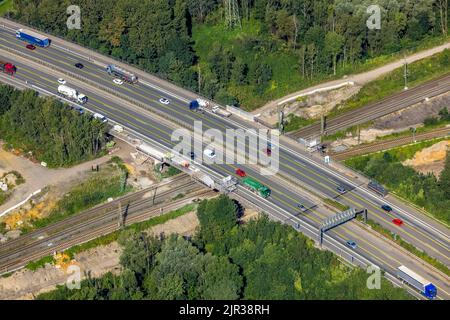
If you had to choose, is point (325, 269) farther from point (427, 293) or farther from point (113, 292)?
point (113, 292)
